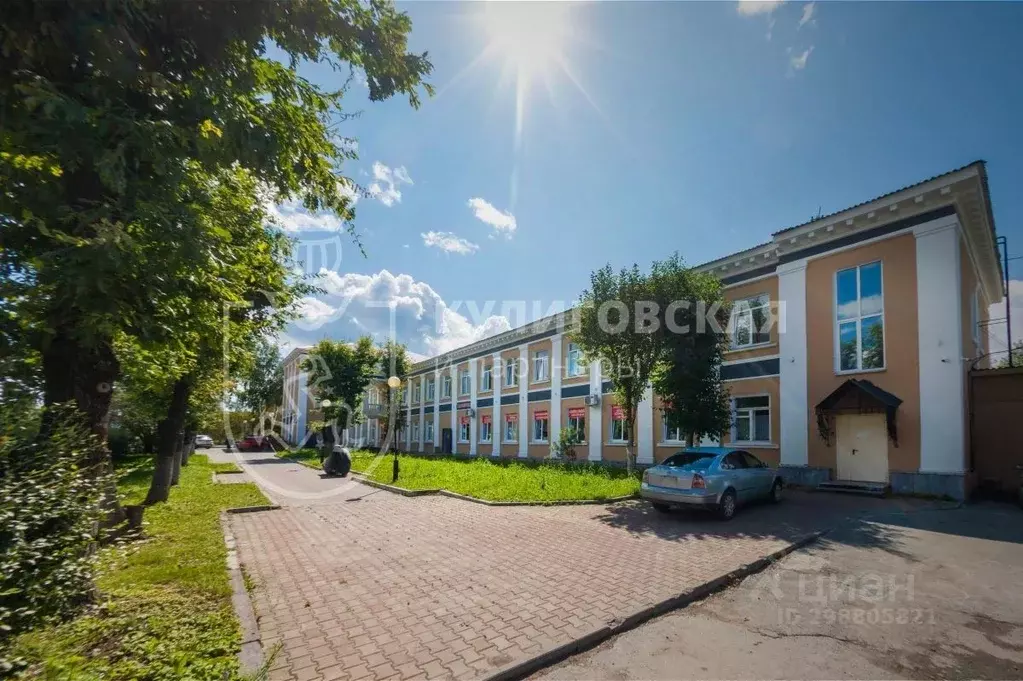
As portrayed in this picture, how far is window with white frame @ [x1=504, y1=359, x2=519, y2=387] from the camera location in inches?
1257

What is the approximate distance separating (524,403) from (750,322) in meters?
15.2

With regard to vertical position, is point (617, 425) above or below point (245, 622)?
above

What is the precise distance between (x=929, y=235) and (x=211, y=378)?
21.5m

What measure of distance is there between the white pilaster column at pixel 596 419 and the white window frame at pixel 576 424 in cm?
32

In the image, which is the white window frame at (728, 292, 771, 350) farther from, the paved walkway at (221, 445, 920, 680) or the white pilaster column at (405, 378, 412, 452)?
the white pilaster column at (405, 378, 412, 452)

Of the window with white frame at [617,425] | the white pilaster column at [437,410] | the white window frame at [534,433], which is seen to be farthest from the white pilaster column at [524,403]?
the white pilaster column at [437,410]

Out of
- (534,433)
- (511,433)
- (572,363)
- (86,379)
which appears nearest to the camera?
(86,379)

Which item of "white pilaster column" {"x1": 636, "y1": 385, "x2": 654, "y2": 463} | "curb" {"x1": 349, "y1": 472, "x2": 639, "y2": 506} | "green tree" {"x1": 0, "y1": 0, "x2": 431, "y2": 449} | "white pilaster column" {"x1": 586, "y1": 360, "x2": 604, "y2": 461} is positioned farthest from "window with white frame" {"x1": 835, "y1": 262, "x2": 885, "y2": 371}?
"green tree" {"x1": 0, "y1": 0, "x2": 431, "y2": 449}

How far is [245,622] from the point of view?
4922 millimetres

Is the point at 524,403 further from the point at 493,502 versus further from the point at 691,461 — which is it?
the point at 691,461

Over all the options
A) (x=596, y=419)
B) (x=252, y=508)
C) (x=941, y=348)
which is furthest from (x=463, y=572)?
(x=596, y=419)

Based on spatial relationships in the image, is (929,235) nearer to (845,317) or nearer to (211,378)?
(845,317)

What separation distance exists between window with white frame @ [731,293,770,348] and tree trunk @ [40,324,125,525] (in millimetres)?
18604

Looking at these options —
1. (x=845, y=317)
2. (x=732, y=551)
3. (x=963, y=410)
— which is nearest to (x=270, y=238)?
(x=732, y=551)
